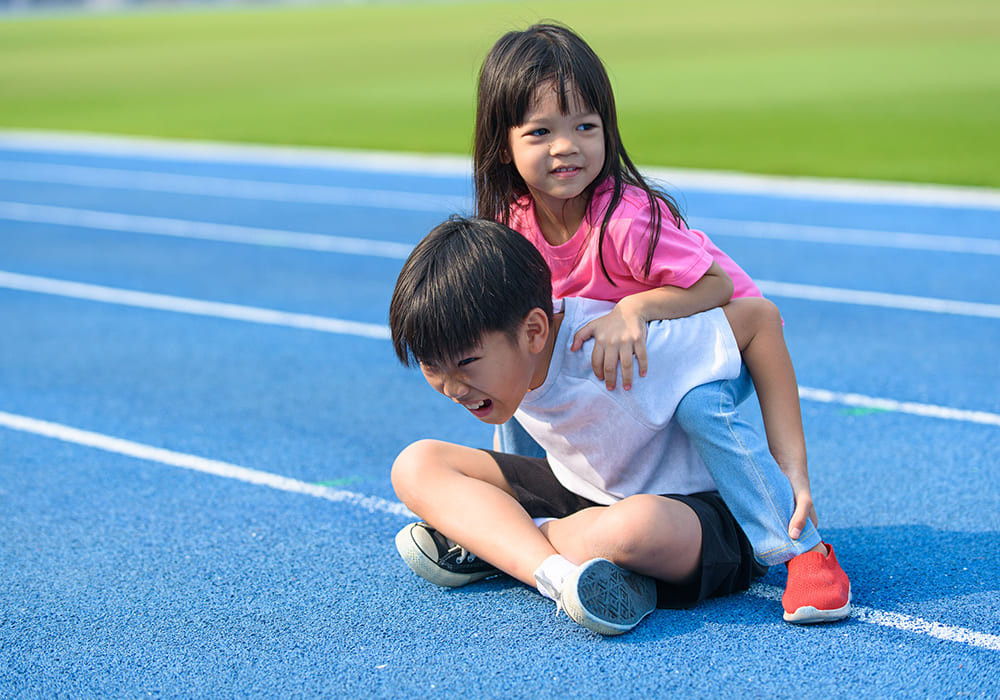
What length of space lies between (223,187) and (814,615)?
1227 cm

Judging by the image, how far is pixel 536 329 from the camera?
3.16 metres

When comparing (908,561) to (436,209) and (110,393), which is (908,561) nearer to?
(110,393)

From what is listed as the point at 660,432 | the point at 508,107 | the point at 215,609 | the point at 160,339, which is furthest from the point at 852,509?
the point at 160,339

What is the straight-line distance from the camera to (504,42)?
338 centimetres

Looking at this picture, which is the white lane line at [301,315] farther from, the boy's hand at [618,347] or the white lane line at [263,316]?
the boy's hand at [618,347]

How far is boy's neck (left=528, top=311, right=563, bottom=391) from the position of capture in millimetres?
3248

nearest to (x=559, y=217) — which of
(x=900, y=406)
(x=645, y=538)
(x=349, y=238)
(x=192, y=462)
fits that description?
(x=645, y=538)

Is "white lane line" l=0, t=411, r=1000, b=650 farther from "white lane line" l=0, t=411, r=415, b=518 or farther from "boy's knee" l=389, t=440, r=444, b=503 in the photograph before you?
"boy's knee" l=389, t=440, r=444, b=503

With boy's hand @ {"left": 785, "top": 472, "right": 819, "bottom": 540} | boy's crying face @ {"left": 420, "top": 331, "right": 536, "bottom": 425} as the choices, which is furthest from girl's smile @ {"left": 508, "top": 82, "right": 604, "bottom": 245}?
boy's hand @ {"left": 785, "top": 472, "right": 819, "bottom": 540}

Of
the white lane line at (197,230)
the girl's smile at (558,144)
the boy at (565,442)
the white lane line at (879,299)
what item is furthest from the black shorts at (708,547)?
the white lane line at (197,230)

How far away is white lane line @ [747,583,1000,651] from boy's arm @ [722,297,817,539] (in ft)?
0.97

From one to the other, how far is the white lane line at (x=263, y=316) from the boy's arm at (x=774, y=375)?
2.04 metres

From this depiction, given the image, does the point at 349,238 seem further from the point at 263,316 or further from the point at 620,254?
the point at 620,254

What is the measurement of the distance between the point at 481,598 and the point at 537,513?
0.31 meters
